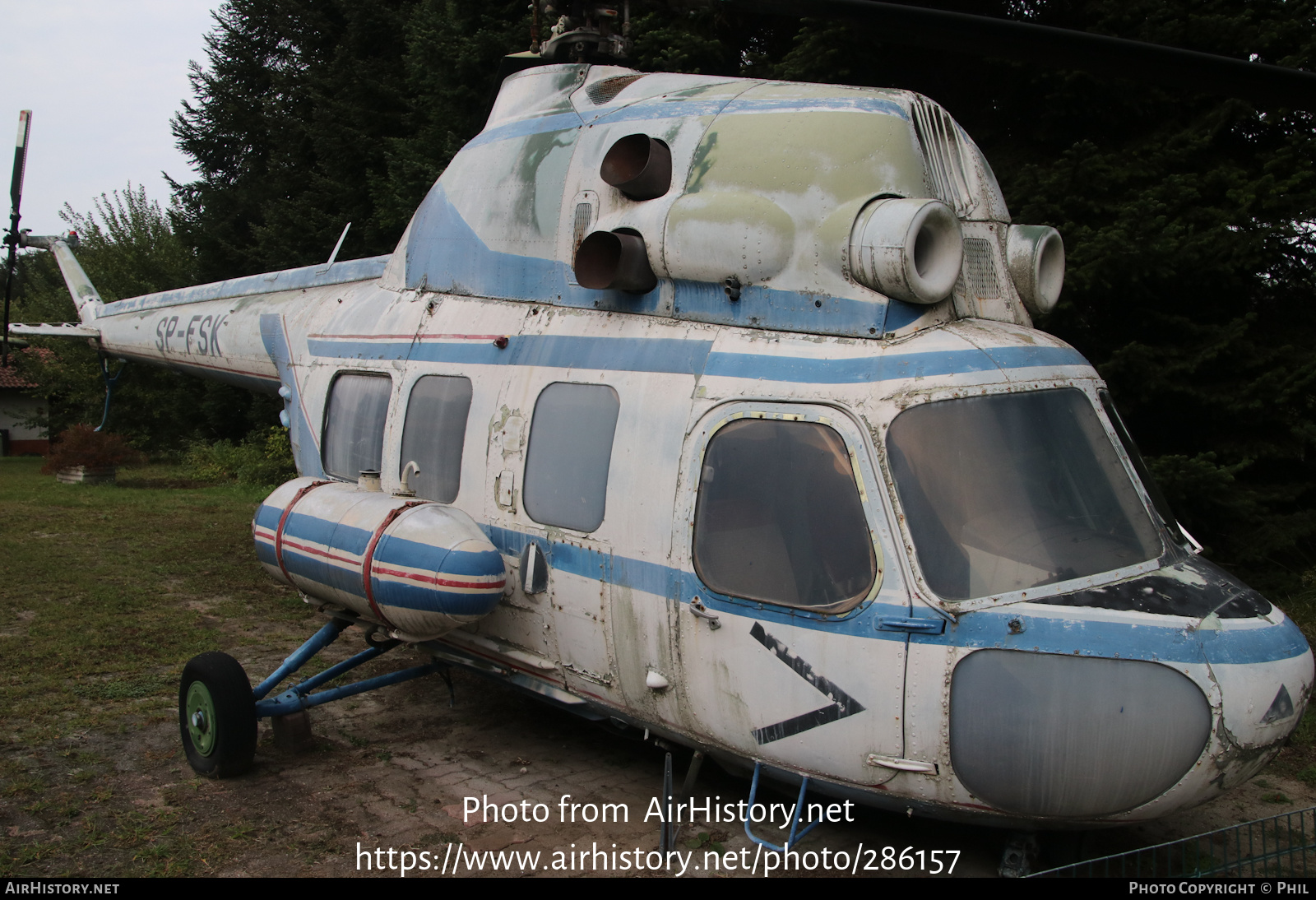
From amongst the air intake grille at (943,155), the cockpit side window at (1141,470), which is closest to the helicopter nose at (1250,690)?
the cockpit side window at (1141,470)

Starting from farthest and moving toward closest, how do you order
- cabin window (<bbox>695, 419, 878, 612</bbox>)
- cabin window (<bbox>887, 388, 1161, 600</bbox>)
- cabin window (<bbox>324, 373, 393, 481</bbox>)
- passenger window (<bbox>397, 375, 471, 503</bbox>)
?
1. cabin window (<bbox>324, 373, 393, 481</bbox>)
2. passenger window (<bbox>397, 375, 471, 503</bbox>)
3. cabin window (<bbox>695, 419, 878, 612</bbox>)
4. cabin window (<bbox>887, 388, 1161, 600</bbox>)

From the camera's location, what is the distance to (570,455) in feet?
14.8

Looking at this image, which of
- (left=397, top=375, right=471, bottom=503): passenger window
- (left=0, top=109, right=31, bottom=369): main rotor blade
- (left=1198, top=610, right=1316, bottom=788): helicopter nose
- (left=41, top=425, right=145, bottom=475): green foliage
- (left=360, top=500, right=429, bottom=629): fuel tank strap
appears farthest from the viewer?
(left=41, top=425, right=145, bottom=475): green foliage

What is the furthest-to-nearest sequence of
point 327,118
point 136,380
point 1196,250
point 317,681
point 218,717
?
point 136,380
point 327,118
point 1196,250
point 317,681
point 218,717

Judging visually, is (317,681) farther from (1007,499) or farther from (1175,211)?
(1175,211)

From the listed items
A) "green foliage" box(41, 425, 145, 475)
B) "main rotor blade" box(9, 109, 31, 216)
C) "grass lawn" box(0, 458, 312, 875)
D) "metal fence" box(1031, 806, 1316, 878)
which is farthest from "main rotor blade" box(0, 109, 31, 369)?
"green foliage" box(41, 425, 145, 475)

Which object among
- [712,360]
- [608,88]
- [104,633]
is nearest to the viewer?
[712,360]

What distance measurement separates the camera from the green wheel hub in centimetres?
521

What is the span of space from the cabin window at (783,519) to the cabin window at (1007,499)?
22 cm

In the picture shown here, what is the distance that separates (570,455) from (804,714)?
64.0 inches

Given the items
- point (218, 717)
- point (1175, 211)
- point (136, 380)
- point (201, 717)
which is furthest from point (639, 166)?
point (136, 380)

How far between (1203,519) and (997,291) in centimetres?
438

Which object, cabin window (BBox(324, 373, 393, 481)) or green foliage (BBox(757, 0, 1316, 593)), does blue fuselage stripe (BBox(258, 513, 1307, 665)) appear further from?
green foliage (BBox(757, 0, 1316, 593))

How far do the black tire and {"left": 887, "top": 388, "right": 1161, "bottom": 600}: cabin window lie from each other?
3746 mm
